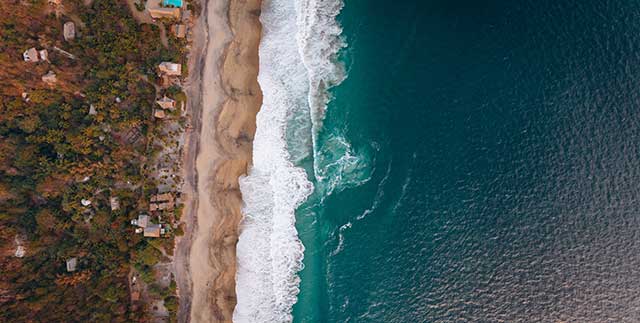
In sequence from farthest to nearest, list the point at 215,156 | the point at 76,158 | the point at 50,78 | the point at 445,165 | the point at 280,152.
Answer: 1. the point at 280,152
2. the point at 215,156
3. the point at 445,165
4. the point at 76,158
5. the point at 50,78

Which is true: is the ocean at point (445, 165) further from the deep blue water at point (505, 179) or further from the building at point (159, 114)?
the building at point (159, 114)

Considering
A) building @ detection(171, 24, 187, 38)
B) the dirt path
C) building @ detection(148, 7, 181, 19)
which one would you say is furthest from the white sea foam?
building @ detection(148, 7, 181, 19)

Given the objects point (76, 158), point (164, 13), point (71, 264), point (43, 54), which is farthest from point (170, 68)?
point (71, 264)

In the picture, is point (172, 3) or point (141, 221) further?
point (172, 3)

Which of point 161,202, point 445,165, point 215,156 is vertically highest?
point 445,165

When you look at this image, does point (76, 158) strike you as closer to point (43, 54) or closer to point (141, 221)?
point (141, 221)

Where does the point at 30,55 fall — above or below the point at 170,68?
below

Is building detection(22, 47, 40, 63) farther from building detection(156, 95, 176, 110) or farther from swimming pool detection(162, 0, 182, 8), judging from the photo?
swimming pool detection(162, 0, 182, 8)

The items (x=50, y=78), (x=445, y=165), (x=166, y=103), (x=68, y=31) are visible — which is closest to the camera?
(x=50, y=78)

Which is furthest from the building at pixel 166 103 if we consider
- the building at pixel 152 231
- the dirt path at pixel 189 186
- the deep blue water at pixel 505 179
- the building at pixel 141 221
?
the deep blue water at pixel 505 179
